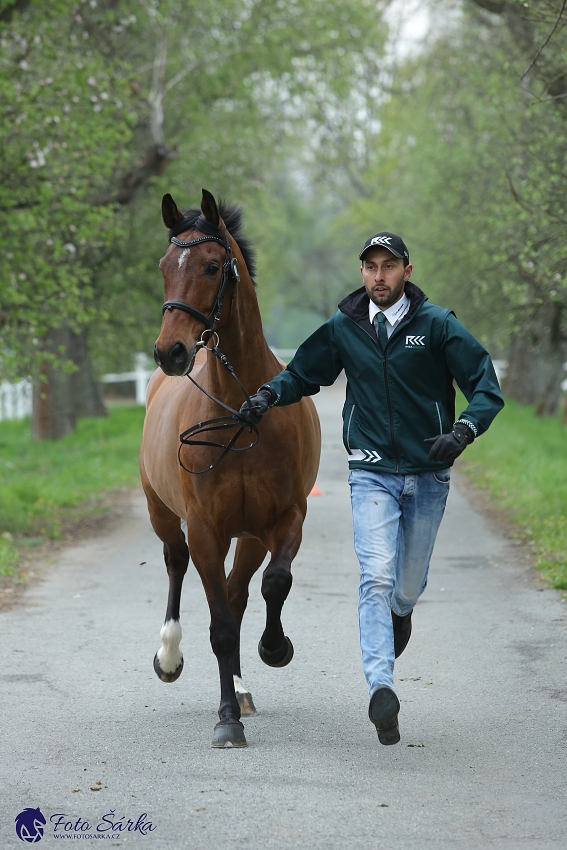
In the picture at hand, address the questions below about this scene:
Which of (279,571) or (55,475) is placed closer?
(279,571)

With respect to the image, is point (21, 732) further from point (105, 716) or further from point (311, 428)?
point (311, 428)

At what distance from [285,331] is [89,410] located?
60185 millimetres

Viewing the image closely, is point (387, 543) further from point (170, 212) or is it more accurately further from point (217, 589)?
point (170, 212)

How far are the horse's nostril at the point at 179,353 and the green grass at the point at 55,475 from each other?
207 inches

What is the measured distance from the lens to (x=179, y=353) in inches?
196

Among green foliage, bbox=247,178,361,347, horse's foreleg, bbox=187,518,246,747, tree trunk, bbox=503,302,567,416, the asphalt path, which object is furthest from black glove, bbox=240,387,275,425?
green foliage, bbox=247,178,361,347

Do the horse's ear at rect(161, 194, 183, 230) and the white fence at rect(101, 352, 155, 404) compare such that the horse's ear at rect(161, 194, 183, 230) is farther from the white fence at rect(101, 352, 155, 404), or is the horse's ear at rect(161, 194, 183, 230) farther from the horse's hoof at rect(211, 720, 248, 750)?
the white fence at rect(101, 352, 155, 404)

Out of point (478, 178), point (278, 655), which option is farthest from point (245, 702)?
point (478, 178)

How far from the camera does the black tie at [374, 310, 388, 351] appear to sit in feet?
17.0

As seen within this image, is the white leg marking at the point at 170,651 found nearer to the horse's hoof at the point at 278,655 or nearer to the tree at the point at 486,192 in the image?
the horse's hoof at the point at 278,655

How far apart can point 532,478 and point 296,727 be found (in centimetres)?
986

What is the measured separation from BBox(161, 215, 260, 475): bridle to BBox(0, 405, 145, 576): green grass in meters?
4.69

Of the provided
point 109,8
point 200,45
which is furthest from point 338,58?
point 109,8

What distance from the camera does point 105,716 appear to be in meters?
5.69
